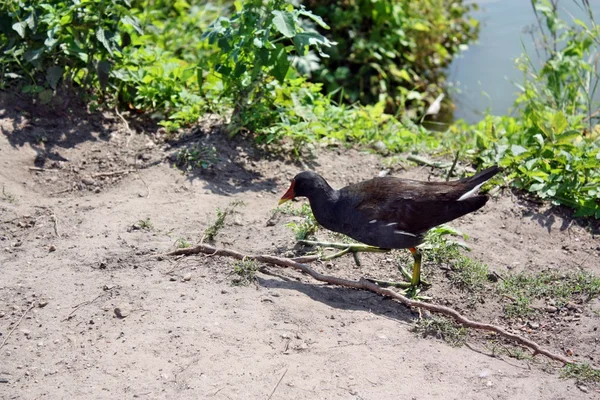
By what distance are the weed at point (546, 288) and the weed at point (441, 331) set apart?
53cm

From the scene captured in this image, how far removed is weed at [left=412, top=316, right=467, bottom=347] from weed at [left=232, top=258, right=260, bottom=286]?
0.96 m

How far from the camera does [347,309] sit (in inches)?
157

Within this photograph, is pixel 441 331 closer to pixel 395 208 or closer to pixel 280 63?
pixel 395 208

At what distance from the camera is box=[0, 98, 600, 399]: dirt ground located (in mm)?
3266

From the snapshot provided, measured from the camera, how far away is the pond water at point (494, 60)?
28.9ft

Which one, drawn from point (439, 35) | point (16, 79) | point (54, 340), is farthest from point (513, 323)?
point (439, 35)

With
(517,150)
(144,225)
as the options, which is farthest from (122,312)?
(517,150)

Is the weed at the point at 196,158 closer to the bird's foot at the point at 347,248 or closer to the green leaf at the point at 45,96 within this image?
the green leaf at the point at 45,96

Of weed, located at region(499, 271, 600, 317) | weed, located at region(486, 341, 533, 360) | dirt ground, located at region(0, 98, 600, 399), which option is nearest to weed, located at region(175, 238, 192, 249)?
dirt ground, located at region(0, 98, 600, 399)

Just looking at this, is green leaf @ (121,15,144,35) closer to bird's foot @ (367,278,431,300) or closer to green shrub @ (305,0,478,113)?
bird's foot @ (367,278,431,300)

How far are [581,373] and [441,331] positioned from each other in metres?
0.71

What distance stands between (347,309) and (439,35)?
263 inches

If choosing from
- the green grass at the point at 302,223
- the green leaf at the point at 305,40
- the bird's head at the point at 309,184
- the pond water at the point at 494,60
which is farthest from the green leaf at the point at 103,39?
the pond water at the point at 494,60

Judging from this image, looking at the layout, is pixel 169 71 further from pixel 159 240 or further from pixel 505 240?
pixel 505 240
